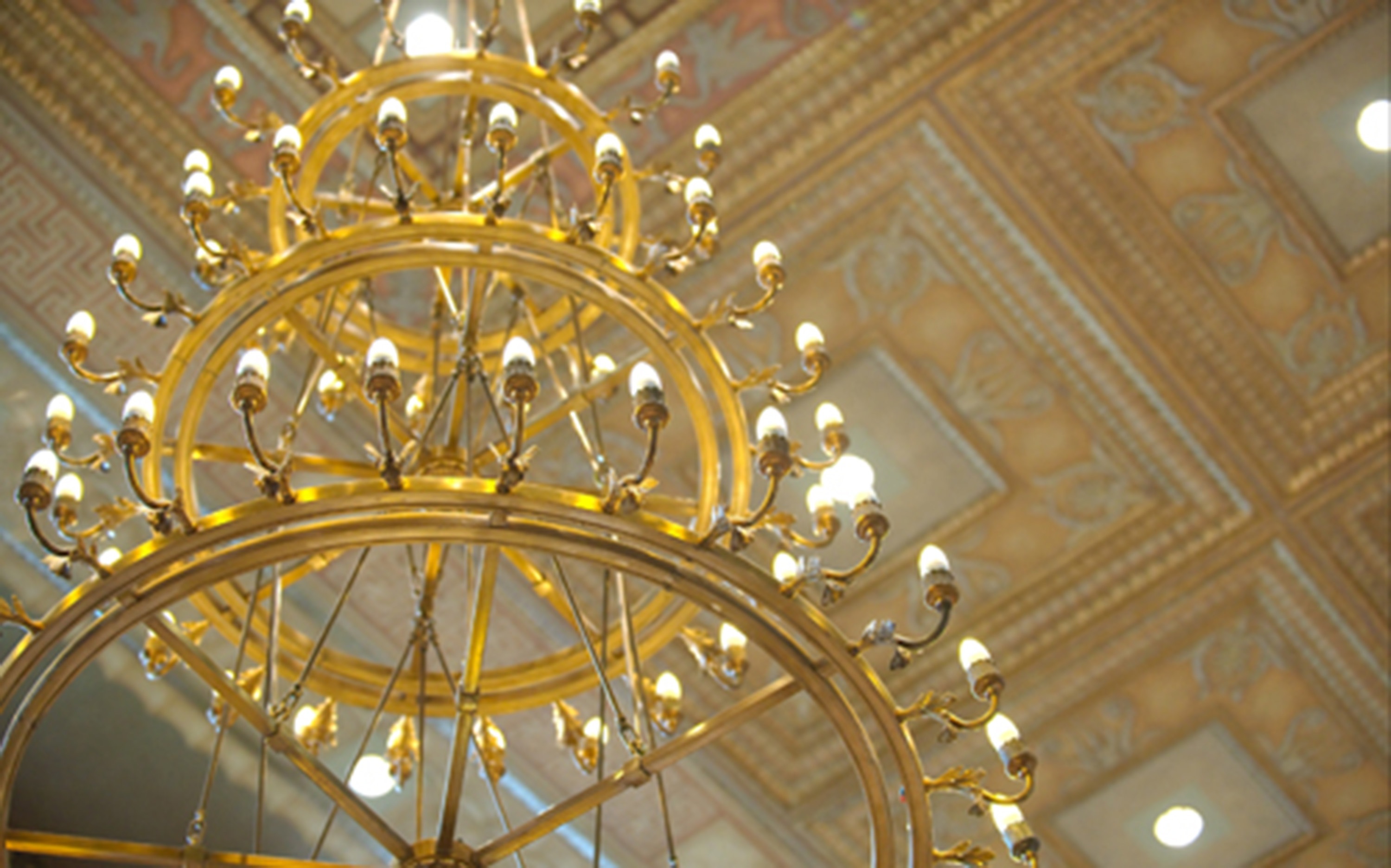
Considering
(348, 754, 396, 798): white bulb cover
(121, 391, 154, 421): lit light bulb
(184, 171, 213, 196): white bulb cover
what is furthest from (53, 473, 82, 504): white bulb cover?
(348, 754, 396, 798): white bulb cover

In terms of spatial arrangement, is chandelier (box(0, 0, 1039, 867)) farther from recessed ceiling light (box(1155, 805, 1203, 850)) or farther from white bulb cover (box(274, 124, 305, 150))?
recessed ceiling light (box(1155, 805, 1203, 850))

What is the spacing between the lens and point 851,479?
7.66 feet

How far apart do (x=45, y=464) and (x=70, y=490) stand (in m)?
0.23

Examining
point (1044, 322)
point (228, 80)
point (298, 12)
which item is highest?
point (1044, 322)

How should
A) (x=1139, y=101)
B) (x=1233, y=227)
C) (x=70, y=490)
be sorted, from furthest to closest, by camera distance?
(x=1233, y=227), (x=1139, y=101), (x=70, y=490)

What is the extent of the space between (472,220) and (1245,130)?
3.15 m

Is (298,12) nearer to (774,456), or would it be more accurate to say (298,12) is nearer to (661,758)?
(774,456)

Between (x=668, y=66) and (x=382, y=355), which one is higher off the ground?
(x=668, y=66)

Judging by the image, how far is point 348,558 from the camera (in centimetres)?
469

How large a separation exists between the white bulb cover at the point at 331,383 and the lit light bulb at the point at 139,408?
87cm

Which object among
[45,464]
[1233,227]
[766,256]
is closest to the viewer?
[45,464]

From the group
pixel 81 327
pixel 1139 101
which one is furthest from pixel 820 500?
pixel 1139 101

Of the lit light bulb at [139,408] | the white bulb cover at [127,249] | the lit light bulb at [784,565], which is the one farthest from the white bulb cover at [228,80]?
the lit light bulb at [784,565]

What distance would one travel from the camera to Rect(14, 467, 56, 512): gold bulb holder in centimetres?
206
